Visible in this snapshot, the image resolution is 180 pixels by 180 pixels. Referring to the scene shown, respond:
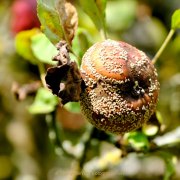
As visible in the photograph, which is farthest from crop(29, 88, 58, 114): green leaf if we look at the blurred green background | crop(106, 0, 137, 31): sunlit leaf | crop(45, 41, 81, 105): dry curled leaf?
crop(106, 0, 137, 31): sunlit leaf

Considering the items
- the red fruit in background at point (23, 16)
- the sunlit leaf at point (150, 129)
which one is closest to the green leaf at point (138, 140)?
Result: the sunlit leaf at point (150, 129)

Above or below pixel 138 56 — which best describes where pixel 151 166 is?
below

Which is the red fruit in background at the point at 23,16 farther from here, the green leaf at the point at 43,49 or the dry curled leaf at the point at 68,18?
the dry curled leaf at the point at 68,18

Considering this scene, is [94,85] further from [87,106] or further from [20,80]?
[20,80]

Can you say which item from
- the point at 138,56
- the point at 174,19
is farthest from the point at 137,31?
the point at 138,56

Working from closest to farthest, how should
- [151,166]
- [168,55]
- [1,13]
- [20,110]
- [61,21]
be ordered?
1. [61,21]
2. [151,166]
3. [168,55]
4. [20,110]
5. [1,13]

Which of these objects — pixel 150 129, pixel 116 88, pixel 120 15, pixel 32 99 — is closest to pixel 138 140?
pixel 150 129

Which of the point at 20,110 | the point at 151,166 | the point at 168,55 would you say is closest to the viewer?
the point at 151,166

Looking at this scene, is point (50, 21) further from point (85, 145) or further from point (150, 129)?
point (85, 145)
